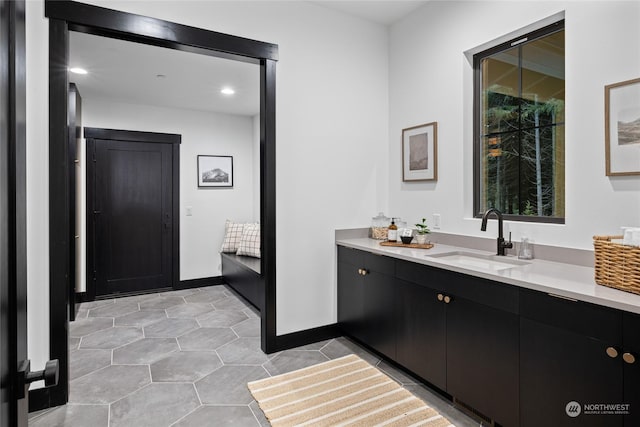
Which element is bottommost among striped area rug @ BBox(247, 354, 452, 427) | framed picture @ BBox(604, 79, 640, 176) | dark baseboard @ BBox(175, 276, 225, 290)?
striped area rug @ BBox(247, 354, 452, 427)

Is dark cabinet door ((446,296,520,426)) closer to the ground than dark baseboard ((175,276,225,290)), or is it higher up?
higher up

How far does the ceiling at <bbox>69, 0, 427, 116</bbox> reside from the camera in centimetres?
327

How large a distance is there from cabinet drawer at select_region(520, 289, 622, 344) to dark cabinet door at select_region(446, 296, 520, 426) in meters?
0.12

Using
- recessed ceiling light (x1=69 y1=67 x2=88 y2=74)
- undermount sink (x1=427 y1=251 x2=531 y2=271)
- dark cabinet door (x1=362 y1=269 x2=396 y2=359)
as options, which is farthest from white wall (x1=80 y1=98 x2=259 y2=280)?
undermount sink (x1=427 y1=251 x2=531 y2=271)

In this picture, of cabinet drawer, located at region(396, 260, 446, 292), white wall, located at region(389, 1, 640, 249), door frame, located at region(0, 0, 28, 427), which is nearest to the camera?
door frame, located at region(0, 0, 28, 427)

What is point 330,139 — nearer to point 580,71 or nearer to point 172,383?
point 580,71

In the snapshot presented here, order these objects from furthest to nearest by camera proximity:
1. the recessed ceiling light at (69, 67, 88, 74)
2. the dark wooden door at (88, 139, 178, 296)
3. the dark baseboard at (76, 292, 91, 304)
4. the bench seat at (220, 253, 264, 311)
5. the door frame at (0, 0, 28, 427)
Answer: the dark wooden door at (88, 139, 178, 296) → the dark baseboard at (76, 292, 91, 304) → the bench seat at (220, 253, 264, 311) → the recessed ceiling light at (69, 67, 88, 74) → the door frame at (0, 0, 28, 427)

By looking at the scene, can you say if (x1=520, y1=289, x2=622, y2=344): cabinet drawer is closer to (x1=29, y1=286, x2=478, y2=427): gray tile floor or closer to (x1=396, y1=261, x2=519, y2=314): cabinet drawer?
(x1=396, y1=261, x2=519, y2=314): cabinet drawer

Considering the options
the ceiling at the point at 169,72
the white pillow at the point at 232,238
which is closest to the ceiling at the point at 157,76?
the ceiling at the point at 169,72

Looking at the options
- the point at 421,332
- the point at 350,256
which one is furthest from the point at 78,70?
the point at 421,332

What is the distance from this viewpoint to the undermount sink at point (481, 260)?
Result: 2371 millimetres

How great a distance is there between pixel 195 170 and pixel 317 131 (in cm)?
286

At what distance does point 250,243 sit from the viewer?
5238 millimetres

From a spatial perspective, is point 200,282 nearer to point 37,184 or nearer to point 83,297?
point 83,297
